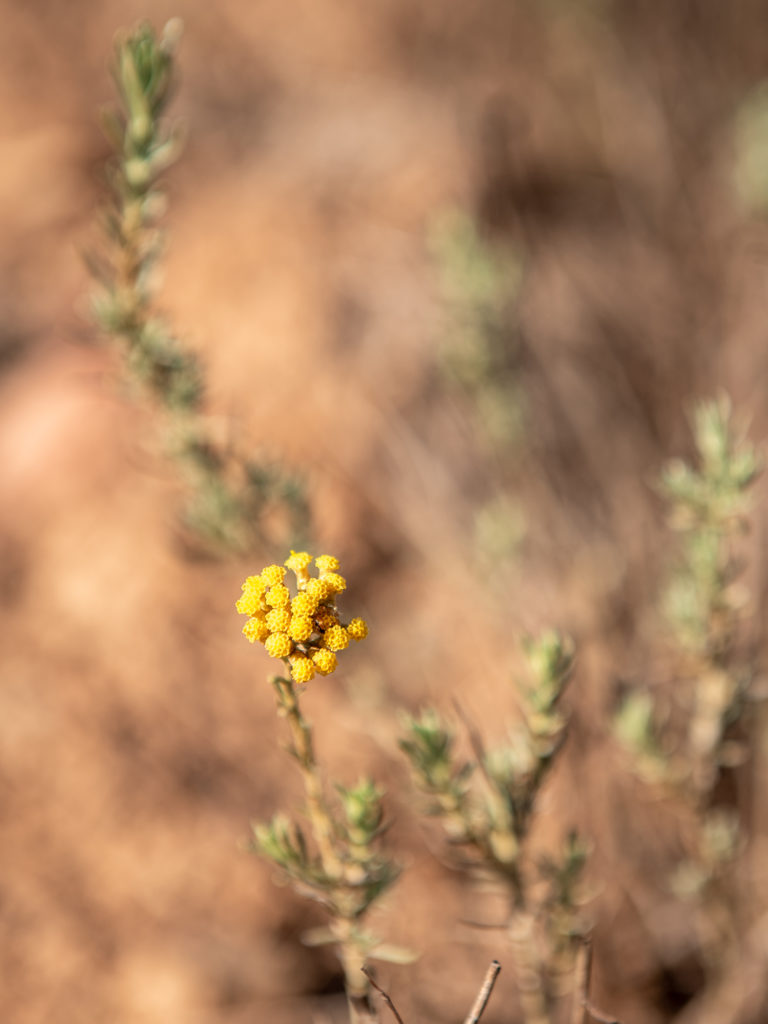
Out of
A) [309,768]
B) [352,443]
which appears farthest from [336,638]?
[352,443]

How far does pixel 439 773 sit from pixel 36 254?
3.59 m

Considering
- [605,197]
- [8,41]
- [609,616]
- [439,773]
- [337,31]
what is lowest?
[439,773]

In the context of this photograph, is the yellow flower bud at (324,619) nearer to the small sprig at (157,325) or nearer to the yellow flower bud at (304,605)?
the yellow flower bud at (304,605)

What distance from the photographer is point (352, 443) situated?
2.94m

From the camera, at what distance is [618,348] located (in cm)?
315

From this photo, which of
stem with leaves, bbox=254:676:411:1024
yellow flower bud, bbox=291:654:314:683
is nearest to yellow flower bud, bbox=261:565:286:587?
yellow flower bud, bbox=291:654:314:683

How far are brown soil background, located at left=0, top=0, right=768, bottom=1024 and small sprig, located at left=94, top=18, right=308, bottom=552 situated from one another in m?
0.10

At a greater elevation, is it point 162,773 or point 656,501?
point 656,501

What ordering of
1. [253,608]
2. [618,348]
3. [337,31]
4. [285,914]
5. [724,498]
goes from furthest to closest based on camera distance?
[337,31] < [618,348] < [285,914] < [724,498] < [253,608]

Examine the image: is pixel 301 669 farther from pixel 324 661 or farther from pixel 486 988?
pixel 486 988

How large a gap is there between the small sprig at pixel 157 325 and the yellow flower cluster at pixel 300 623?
69 cm

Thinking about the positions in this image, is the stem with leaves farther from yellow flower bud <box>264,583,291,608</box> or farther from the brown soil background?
the brown soil background

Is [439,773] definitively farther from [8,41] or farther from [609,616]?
[8,41]

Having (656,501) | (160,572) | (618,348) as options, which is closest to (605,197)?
(618,348)
